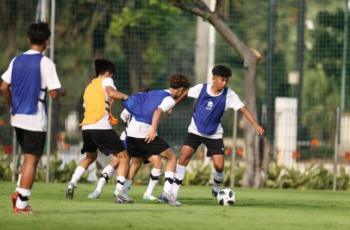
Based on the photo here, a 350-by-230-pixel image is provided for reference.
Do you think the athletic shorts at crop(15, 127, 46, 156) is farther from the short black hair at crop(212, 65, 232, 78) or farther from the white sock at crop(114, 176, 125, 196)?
the short black hair at crop(212, 65, 232, 78)

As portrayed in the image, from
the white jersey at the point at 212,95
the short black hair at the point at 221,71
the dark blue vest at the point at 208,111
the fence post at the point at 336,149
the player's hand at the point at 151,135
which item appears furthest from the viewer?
the fence post at the point at 336,149

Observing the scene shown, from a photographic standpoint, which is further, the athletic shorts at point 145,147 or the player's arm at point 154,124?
the athletic shorts at point 145,147

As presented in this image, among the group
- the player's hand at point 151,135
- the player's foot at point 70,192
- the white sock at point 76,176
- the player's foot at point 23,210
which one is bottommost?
the player's foot at point 70,192

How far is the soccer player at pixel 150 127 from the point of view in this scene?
17375mm

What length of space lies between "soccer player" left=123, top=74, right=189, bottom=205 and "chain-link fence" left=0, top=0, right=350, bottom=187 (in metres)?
8.93

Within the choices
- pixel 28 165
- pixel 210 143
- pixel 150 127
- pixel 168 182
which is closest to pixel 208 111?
pixel 210 143

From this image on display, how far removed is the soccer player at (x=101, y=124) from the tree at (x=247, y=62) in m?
7.77

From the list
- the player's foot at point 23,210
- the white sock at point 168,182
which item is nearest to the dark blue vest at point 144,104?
the white sock at point 168,182

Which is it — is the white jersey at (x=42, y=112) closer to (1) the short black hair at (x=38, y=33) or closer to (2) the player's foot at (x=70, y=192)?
(1) the short black hair at (x=38, y=33)

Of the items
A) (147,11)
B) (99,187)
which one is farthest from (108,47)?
(99,187)

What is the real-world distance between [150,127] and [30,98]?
3699 mm

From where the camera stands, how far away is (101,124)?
17.6m

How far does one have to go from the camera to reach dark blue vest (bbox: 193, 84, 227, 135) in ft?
59.3

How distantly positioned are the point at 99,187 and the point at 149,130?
1.19m
